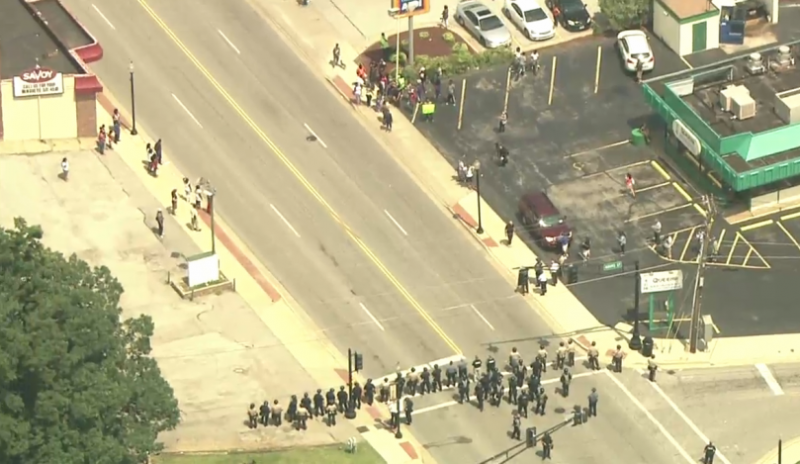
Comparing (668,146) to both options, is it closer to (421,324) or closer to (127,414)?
(421,324)

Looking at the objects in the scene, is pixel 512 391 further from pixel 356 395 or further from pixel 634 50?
pixel 634 50

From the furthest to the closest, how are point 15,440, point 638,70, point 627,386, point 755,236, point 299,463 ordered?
point 638,70 → point 755,236 → point 627,386 → point 299,463 → point 15,440

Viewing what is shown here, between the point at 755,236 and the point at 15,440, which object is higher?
the point at 15,440

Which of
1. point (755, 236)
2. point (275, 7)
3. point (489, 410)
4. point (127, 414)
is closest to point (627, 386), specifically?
point (489, 410)

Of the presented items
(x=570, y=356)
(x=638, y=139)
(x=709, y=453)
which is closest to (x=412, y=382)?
(x=570, y=356)

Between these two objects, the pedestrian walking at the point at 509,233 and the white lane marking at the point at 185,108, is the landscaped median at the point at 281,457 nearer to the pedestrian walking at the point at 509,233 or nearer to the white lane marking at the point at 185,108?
the pedestrian walking at the point at 509,233

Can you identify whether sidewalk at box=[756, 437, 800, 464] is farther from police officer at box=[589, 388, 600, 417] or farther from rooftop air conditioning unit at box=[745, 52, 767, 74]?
rooftop air conditioning unit at box=[745, 52, 767, 74]
